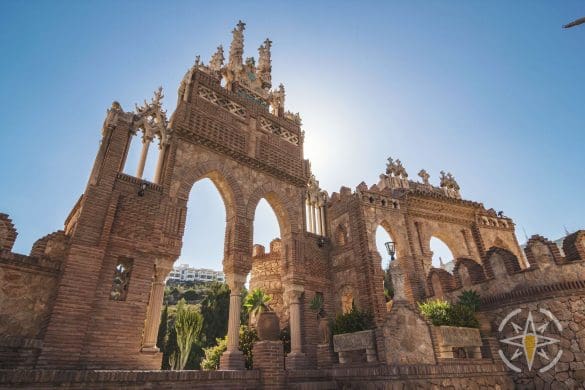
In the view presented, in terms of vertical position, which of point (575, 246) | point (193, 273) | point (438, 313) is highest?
point (193, 273)

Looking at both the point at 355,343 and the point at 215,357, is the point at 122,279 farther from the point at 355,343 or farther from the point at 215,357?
the point at 215,357

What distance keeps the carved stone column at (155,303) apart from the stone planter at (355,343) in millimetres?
5460

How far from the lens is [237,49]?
16.7m

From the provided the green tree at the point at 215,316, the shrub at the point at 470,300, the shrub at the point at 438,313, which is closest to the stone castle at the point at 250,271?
the shrub at the point at 470,300

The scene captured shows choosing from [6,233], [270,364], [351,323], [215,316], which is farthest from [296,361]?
[215,316]

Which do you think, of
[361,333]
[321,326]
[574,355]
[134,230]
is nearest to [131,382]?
[134,230]

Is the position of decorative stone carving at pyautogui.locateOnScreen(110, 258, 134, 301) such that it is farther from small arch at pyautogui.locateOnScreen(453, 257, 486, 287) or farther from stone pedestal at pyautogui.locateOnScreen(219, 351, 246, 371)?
small arch at pyautogui.locateOnScreen(453, 257, 486, 287)

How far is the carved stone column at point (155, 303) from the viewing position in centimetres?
931

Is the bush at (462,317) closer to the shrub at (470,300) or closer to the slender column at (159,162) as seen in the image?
the shrub at (470,300)

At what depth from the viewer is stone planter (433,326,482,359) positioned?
9922 mm

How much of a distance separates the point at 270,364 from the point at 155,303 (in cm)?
393

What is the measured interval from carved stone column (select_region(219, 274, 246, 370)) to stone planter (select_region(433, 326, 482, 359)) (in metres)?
6.04

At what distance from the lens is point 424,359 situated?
927cm

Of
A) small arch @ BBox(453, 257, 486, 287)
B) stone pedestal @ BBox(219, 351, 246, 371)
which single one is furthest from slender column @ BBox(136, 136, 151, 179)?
small arch @ BBox(453, 257, 486, 287)
